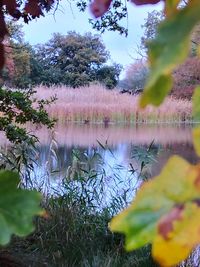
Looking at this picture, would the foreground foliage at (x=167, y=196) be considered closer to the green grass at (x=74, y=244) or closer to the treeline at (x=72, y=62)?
the green grass at (x=74, y=244)

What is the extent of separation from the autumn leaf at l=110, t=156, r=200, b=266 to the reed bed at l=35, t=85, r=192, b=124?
14.2 meters

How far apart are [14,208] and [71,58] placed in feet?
76.9

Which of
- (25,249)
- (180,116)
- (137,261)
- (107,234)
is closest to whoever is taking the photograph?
(137,261)

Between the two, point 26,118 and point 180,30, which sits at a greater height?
point 180,30

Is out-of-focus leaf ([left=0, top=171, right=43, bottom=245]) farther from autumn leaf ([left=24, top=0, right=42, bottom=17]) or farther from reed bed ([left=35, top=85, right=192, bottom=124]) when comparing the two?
reed bed ([left=35, top=85, right=192, bottom=124])

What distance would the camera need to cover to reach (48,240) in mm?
2703

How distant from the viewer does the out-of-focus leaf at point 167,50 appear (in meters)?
0.17

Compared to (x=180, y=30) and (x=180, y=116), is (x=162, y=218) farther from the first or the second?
(x=180, y=116)

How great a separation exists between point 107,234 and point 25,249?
524 millimetres

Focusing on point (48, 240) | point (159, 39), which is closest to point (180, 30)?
point (159, 39)

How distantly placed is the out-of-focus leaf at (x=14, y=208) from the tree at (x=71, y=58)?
69.4ft

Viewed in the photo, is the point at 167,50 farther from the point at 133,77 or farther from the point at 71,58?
the point at 133,77

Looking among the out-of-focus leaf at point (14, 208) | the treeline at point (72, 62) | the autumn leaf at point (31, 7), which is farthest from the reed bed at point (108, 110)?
the out-of-focus leaf at point (14, 208)

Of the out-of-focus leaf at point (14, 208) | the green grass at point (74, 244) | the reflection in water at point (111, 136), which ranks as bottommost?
the reflection in water at point (111, 136)
